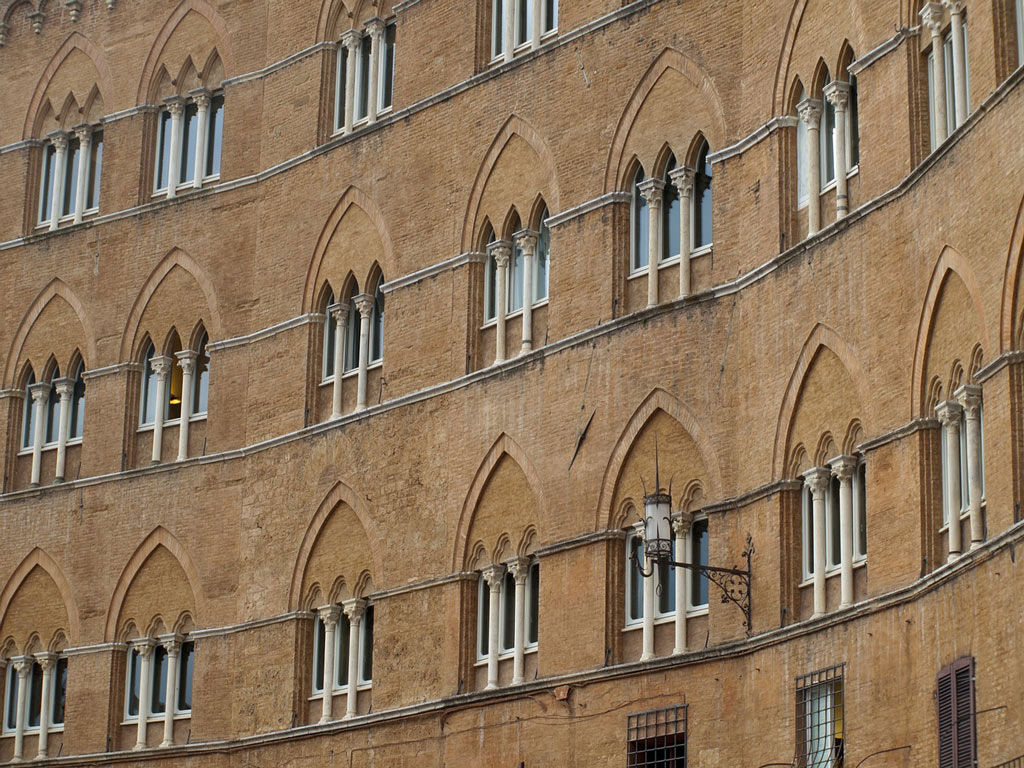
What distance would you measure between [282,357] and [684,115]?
24.0 ft

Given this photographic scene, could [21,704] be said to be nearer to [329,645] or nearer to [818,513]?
[329,645]

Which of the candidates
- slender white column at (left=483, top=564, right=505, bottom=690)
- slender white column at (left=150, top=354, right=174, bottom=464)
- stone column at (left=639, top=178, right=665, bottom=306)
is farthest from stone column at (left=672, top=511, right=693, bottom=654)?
slender white column at (left=150, top=354, right=174, bottom=464)

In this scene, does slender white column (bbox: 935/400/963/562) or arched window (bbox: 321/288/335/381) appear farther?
arched window (bbox: 321/288/335/381)

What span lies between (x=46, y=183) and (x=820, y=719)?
17114mm

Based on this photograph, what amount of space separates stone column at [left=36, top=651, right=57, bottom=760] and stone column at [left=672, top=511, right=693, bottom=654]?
10917 mm

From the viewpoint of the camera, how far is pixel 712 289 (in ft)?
77.4

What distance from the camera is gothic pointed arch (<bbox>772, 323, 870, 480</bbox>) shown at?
21.2 m

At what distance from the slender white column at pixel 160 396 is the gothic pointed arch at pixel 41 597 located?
226cm

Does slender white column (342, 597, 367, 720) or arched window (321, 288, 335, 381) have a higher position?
arched window (321, 288, 335, 381)

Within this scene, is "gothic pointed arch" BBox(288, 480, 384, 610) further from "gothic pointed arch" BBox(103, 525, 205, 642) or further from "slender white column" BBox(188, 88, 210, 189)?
"slender white column" BBox(188, 88, 210, 189)

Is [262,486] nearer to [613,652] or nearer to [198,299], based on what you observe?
[198,299]

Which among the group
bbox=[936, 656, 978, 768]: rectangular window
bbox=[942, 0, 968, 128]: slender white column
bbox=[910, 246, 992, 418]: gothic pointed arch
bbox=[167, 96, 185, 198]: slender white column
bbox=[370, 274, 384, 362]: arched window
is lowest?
bbox=[936, 656, 978, 768]: rectangular window

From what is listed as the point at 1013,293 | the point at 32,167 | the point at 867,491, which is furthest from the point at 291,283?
the point at 1013,293

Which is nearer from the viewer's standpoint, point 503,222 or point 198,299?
point 503,222
